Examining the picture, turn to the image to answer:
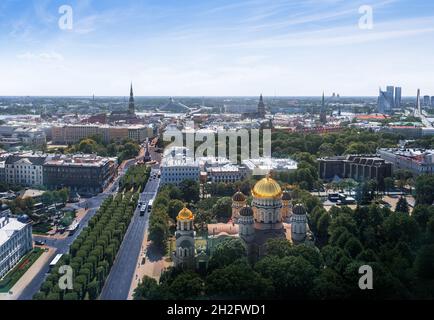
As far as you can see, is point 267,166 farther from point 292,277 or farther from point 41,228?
point 292,277

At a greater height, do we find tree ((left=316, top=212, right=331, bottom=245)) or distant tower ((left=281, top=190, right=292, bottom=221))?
distant tower ((left=281, top=190, right=292, bottom=221))

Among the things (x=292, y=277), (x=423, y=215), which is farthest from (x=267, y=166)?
(x=292, y=277)

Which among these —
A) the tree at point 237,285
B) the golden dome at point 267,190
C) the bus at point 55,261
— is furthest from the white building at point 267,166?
the tree at point 237,285

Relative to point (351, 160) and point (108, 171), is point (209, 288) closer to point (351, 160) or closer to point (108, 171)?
point (108, 171)

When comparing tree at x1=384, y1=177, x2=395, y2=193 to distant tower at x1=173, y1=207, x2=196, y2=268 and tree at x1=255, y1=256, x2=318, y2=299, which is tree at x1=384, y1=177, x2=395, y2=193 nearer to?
tree at x1=255, y1=256, x2=318, y2=299

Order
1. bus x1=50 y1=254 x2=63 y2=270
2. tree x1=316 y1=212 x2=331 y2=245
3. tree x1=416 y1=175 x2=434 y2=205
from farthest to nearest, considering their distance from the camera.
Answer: tree x1=416 y1=175 x2=434 y2=205, tree x1=316 y1=212 x2=331 y2=245, bus x1=50 y1=254 x2=63 y2=270

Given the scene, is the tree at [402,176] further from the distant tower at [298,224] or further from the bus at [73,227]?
the bus at [73,227]

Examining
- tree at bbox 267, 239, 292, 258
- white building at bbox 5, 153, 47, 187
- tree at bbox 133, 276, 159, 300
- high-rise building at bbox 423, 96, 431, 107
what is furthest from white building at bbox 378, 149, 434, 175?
high-rise building at bbox 423, 96, 431, 107
